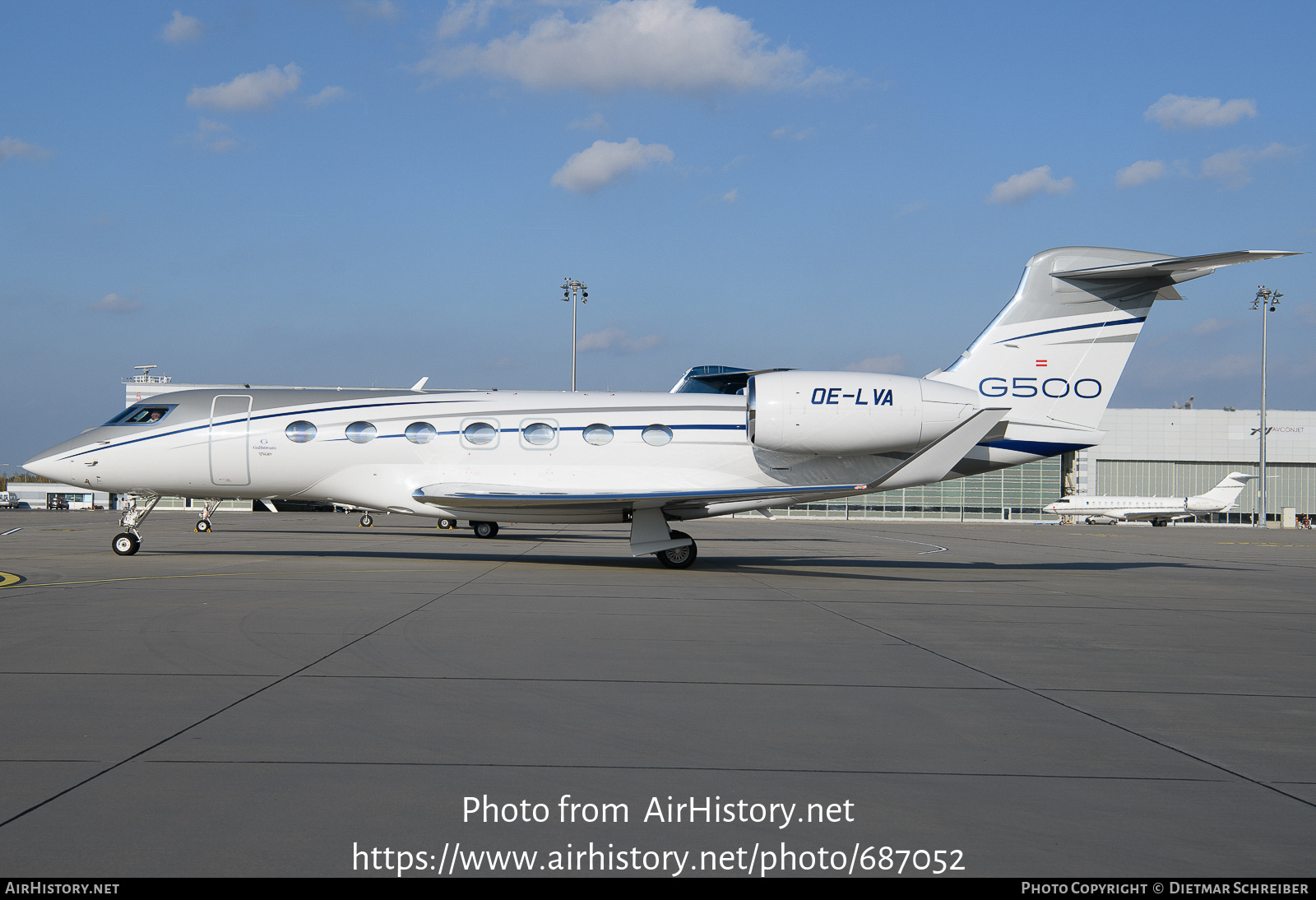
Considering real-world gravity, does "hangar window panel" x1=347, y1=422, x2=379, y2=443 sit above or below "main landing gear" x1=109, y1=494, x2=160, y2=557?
above

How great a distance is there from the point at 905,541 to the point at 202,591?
2628 cm

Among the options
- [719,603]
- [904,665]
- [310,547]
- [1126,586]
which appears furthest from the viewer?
[310,547]

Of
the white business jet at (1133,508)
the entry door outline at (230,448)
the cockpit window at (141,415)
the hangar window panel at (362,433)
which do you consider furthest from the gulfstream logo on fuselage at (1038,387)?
the white business jet at (1133,508)

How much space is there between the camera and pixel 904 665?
306 inches

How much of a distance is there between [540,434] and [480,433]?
46.4 inches

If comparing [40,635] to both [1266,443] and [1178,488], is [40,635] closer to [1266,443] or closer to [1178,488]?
[1178,488]

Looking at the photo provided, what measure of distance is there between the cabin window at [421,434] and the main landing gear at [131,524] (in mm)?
5349

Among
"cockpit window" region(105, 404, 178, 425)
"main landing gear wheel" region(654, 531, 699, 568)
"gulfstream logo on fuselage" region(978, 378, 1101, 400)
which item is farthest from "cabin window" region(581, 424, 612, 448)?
"cockpit window" region(105, 404, 178, 425)

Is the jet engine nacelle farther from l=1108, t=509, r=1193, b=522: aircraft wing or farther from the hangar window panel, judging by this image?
l=1108, t=509, r=1193, b=522: aircraft wing

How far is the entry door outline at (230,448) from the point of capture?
17.8 meters

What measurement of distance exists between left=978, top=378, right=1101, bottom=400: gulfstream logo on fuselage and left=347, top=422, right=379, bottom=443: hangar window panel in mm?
11602

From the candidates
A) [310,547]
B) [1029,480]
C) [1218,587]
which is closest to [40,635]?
[310,547]

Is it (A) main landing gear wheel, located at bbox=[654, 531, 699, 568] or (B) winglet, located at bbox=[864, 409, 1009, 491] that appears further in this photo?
(A) main landing gear wheel, located at bbox=[654, 531, 699, 568]

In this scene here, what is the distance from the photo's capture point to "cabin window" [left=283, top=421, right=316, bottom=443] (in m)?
17.7
